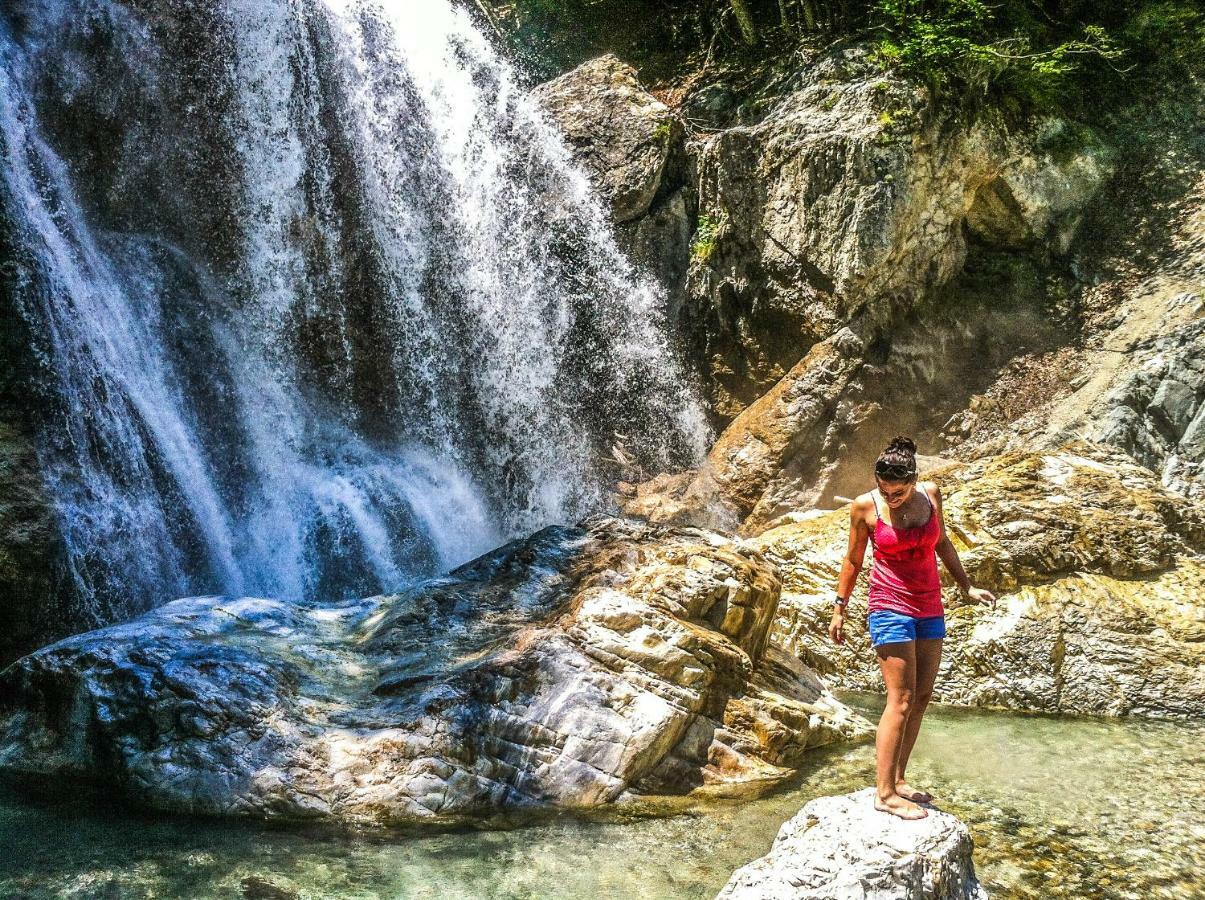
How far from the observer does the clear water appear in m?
3.55

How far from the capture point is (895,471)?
11.1ft

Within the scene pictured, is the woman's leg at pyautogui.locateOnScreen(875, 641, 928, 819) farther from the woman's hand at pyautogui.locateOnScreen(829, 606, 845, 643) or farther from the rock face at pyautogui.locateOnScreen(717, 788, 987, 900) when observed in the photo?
the woman's hand at pyautogui.locateOnScreen(829, 606, 845, 643)

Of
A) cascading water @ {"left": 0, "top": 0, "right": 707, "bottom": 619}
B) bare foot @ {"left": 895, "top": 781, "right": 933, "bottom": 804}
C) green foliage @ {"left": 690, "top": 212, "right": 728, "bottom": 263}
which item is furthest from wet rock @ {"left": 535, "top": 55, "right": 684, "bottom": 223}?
bare foot @ {"left": 895, "top": 781, "right": 933, "bottom": 804}

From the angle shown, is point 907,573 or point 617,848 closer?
point 907,573

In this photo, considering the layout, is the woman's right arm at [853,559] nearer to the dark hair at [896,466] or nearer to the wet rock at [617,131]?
the dark hair at [896,466]

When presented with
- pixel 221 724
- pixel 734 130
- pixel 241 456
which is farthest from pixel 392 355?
pixel 221 724

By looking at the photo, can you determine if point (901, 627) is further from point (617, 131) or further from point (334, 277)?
point (334, 277)

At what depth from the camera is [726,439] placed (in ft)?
34.9

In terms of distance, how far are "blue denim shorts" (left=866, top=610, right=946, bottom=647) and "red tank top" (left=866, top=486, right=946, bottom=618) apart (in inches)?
0.8

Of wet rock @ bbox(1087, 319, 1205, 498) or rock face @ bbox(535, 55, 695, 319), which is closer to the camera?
wet rock @ bbox(1087, 319, 1205, 498)

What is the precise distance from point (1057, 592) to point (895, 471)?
362 cm

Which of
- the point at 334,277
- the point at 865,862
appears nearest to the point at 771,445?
the point at 334,277

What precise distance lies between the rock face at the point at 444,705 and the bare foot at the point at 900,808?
157cm

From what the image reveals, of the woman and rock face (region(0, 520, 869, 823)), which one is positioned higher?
the woman
